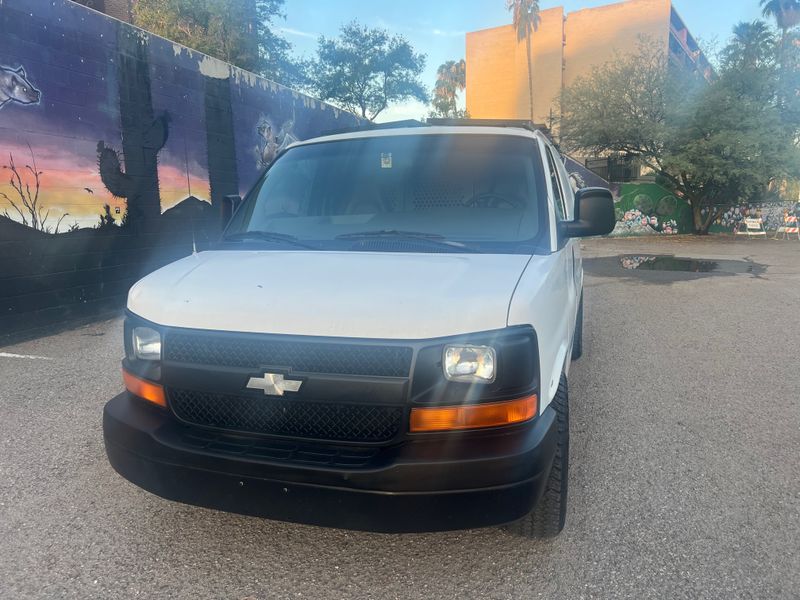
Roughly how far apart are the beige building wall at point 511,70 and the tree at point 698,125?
20787 millimetres

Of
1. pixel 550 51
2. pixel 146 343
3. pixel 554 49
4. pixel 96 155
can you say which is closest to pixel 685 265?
pixel 96 155

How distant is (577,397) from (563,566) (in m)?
2.25

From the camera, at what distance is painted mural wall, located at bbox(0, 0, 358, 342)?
661 centimetres

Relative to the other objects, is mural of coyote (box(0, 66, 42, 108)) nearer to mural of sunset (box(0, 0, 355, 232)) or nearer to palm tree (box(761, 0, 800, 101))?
mural of sunset (box(0, 0, 355, 232))

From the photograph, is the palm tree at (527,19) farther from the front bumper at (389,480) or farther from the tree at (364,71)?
the front bumper at (389,480)

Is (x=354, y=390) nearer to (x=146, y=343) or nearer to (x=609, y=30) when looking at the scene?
(x=146, y=343)

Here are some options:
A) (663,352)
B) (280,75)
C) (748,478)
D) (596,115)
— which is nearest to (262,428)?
(748,478)

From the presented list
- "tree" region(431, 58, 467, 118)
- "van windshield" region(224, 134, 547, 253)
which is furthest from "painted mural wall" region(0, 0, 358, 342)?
"tree" region(431, 58, 467, 118)

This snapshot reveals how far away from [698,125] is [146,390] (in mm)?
25195

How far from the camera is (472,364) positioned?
207 centimetres

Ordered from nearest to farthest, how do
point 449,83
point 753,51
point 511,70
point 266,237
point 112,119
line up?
1. point 266,237
2. point 112,119
3. point 753,51
4. point 511,70
5. point 449,83

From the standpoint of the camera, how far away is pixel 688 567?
95.4 inches

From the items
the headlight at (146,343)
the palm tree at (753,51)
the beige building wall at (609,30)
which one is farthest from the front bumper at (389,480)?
the beige building wall at (609,30)

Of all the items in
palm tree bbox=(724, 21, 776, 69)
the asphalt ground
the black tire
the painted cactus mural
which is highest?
palm tree bbox=(724, 21, 776, 69)
